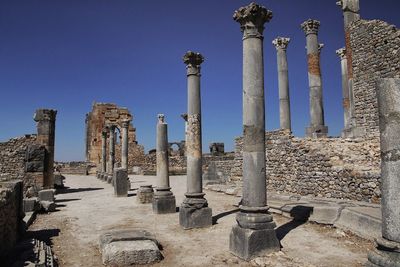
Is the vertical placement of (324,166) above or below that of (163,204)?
above

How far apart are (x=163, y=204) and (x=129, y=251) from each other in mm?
4583

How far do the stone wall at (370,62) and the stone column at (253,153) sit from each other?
10370 millimetres

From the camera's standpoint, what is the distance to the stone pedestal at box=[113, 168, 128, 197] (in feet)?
47.9

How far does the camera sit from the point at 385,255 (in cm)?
380

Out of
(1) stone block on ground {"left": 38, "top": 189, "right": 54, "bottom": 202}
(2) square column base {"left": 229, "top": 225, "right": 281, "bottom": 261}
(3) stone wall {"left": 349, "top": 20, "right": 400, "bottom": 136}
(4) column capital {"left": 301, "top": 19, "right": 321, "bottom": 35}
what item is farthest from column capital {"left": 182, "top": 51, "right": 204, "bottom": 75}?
(4) column capital {"left": 301, "top": 19, "right": 321, "bottom": 35}

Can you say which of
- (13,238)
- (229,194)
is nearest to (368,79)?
(229,194)

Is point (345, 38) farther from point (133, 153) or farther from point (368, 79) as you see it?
point (133, 153)

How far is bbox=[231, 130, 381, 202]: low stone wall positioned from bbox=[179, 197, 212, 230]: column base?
4638 millimetres

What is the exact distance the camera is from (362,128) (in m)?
15.6

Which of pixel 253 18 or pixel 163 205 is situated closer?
pixel 253 18

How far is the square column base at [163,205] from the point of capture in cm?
998

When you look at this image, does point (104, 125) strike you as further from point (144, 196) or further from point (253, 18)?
point (253, 18)

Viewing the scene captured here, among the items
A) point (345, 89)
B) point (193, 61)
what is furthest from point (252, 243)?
point (345, 89)

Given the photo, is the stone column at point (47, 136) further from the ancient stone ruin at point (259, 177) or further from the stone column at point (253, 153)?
the stone column at point (253, 153)
